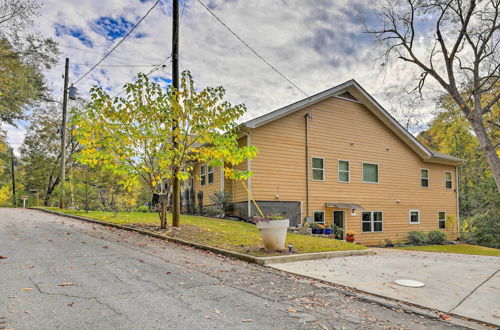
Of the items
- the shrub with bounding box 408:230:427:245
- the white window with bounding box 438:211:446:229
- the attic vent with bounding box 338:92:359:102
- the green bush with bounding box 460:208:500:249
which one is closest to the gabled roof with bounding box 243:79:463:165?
the attic vent with bounding box 338:92:359:102

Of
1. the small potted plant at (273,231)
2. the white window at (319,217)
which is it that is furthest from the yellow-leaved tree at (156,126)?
the white window at (319,217)

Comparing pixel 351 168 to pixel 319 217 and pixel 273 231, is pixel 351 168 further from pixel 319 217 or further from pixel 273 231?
pixel 273 231

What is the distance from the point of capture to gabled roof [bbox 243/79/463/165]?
15.5 metres

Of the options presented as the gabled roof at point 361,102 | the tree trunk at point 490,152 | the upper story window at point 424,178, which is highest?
the gabled roof at point 361,102

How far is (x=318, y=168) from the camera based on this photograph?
17.3 metres

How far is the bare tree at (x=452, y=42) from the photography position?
1538cm

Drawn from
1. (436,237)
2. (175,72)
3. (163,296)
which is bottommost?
(436,237)

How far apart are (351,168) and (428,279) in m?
12.5

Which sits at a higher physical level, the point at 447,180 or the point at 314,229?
the point at 447,180

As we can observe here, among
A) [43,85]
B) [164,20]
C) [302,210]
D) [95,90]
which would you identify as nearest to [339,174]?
[302,210]

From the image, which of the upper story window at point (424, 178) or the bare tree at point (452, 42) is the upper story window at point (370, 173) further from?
the bare tree at point (452, 42)

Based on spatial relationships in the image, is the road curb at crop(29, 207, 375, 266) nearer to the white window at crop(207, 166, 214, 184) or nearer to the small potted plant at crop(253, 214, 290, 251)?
the small potted plant at crop(253, 214, 290, 251)

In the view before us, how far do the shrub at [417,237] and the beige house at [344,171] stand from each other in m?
0.39

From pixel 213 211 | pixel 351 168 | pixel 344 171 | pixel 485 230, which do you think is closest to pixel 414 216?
pixel 485 230
